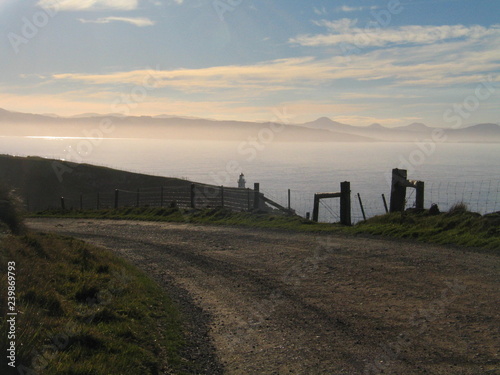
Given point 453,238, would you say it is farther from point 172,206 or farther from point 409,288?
point 172,206

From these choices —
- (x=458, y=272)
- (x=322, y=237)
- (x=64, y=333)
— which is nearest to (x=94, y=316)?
(x=64, y=333)

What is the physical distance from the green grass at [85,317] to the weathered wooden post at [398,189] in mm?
11649

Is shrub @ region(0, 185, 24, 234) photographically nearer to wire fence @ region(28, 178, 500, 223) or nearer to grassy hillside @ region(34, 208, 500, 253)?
grassy hillside @ region(34, 208, 500, 253)

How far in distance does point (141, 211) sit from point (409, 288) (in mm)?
21030

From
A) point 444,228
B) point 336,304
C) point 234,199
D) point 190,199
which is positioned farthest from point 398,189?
point 190,199

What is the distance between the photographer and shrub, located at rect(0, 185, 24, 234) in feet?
40.8

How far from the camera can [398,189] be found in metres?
18.9

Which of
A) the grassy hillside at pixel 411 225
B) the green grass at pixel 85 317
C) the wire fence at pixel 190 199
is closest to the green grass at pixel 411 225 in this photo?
the grassy hillside at pixel 411 225

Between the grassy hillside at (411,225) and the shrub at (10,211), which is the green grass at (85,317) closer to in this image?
the shrub at (10,211)

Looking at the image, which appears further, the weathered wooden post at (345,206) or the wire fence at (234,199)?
the wire fence at (234,199)

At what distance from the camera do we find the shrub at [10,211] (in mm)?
12443

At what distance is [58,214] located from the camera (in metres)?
31.7

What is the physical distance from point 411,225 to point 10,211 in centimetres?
1222

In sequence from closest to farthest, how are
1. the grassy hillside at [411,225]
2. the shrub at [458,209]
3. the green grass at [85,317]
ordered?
the green grass at [85,317] < the grassy hillside at [411,225] < the shrub at [458,209]
